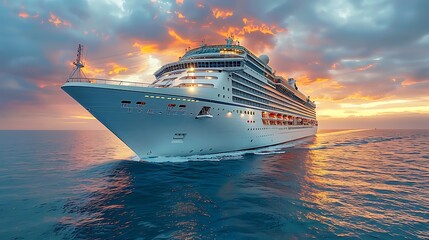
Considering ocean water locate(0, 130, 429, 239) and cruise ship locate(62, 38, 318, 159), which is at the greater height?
cruise ship locate(62, 38, 318, 159)

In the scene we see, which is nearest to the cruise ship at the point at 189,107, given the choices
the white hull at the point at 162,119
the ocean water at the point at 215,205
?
the white hull at the point at 162,119

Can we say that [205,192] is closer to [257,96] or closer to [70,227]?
[70,227]

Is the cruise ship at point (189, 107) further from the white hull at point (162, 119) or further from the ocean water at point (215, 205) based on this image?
the ocean water at point (215, 205)

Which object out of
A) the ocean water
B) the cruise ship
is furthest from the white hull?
the ocean water

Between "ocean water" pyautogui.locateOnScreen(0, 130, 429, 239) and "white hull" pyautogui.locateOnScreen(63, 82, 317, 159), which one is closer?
"ocean water" pyautogui.locateOnScreen(0, 130, 429, 239)

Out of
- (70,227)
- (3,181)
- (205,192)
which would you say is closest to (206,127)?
(205,192)

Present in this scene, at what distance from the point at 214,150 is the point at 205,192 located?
1263 centimetres

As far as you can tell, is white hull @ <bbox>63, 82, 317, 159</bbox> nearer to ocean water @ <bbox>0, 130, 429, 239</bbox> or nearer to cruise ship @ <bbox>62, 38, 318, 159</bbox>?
cruise ship @ <bbox>62, 38, 318, 159</bbox>

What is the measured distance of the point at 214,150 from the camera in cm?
2608

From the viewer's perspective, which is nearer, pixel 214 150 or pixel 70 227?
pixel 70 227

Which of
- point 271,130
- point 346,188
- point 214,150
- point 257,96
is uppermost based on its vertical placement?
point 257,96

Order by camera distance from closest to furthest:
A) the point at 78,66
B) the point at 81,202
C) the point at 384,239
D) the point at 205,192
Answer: the point at 384,239, the point at 81,202, the point at 205,192, the point at 78,66

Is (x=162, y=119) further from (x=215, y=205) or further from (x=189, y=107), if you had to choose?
(x=215, y=205)

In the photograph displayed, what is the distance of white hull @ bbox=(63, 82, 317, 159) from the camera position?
58.7 ft
